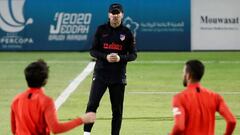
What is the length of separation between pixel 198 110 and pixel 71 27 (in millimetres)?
22530

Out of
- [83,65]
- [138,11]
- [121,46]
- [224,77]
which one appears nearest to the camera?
[121,46]

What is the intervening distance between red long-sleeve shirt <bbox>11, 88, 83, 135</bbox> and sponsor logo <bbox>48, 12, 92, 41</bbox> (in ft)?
72.4

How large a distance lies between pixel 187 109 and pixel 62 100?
9.69 metres

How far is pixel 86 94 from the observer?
18.7 m

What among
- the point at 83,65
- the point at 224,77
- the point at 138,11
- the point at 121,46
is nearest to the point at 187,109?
the point at 121,46

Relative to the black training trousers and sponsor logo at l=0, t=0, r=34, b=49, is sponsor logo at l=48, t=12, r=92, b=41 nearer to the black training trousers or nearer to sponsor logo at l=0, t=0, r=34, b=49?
sponsor logo at l=0, t=0, r=34, b=49

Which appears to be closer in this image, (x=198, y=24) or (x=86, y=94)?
(x=86, y=94)

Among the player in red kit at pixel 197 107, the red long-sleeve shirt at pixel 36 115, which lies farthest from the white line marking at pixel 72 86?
the player in red kit at pixel 197 107

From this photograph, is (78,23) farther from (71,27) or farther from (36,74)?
(36,74)

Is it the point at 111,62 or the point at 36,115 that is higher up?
the point at 111,62

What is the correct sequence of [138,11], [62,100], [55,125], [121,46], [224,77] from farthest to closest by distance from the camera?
[138,11]
[224,77]
[62,100]
[121,46]
[55,125]

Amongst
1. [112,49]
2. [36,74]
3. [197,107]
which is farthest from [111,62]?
[197,107]

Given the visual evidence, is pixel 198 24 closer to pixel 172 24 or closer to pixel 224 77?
pixel 172 24

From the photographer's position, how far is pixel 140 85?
67.3 feet
